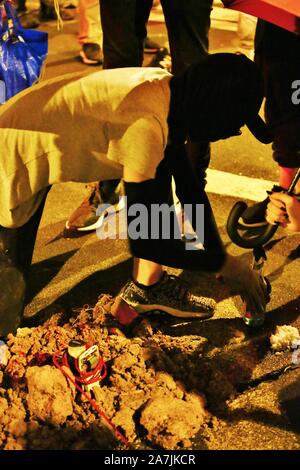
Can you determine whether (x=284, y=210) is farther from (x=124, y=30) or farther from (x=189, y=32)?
(x=124, y=30)

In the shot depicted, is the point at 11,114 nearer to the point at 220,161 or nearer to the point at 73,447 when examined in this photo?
the point at 73,447

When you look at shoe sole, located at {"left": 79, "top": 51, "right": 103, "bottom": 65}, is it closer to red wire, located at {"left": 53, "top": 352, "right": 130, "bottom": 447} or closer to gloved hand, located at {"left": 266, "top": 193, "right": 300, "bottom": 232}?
gloved hand, located at {"left": 266, "top": 193, "right": 300, "bottom": 232}

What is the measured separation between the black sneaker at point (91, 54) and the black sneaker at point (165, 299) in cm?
331

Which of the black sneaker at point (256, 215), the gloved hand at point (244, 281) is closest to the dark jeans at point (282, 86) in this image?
the black sneaker at point (256, 215)

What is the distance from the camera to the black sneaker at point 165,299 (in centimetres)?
309

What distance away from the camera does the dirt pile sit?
244 cm

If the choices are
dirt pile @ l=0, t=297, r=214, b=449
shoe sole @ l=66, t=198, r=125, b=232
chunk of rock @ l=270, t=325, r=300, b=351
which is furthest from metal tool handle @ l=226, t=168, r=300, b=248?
shoe sole @ l=66, t=198, r=125, b=232

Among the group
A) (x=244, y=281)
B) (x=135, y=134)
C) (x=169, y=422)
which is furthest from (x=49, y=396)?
(x=135, y=134)

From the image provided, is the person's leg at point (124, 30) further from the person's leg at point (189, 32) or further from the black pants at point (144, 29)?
the person's leg at point (189, 32)

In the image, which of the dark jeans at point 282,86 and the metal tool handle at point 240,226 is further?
the dark jeans at point 282,86

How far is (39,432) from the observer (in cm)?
242

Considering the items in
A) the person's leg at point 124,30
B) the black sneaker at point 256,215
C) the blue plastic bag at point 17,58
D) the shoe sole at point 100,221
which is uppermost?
the person's leg at point 124,30

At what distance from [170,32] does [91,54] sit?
2.62m

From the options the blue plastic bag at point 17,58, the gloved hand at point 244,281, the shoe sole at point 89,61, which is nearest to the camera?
the gloved hand at point 244,281
